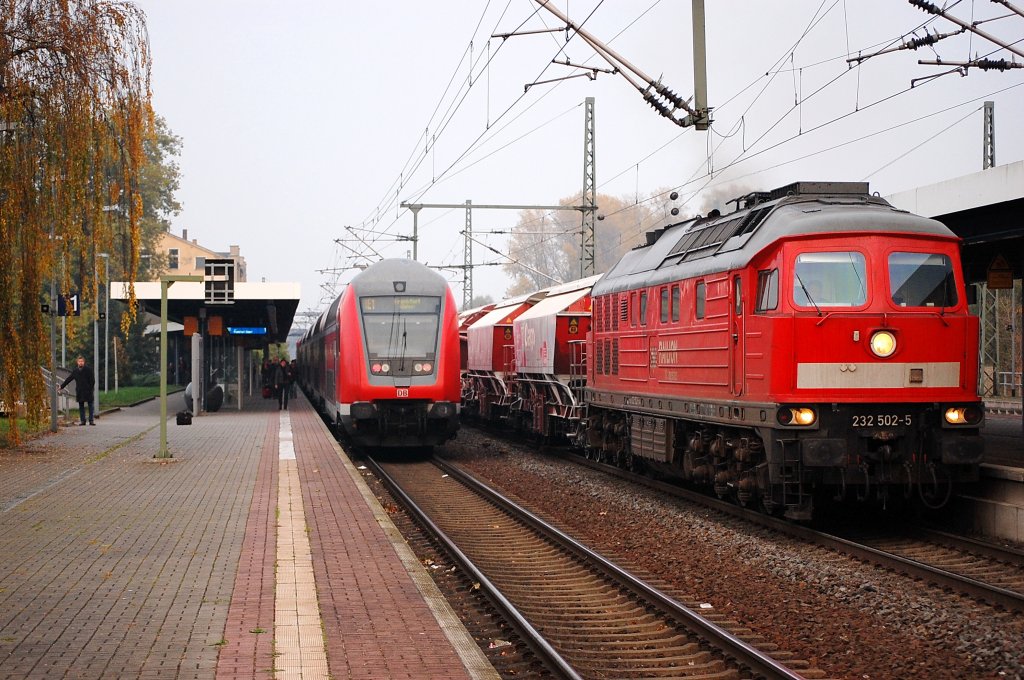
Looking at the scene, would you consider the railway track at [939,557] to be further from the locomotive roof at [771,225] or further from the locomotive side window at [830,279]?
the locomotive roof at [771,225]

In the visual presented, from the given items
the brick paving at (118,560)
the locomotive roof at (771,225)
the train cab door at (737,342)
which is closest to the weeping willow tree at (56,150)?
the brick paving at (118,560)

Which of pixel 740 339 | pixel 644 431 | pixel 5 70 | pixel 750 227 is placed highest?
pixel 5 70

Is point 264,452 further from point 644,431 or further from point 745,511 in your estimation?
point 745,511

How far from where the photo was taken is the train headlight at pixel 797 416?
11.8 meters

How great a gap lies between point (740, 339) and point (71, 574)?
740cm

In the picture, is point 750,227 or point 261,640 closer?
point 261,640

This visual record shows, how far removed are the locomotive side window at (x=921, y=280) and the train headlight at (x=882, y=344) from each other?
0.41 m

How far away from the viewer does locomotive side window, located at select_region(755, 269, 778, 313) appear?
40.3 feet

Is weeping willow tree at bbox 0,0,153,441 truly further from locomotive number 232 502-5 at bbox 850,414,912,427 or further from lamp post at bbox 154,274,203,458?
locomotive number 232 502-5 at bbox 850,414,912,427

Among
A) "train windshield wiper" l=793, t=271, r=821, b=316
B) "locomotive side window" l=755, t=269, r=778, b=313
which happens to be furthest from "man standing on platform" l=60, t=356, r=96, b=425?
"train windshield wiper" l=793, t=271, r=821, b=316

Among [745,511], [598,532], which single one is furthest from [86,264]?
[745,511]

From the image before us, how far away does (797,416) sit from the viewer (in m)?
11.8

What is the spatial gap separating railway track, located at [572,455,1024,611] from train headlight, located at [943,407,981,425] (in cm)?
120

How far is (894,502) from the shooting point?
13.6 meters
